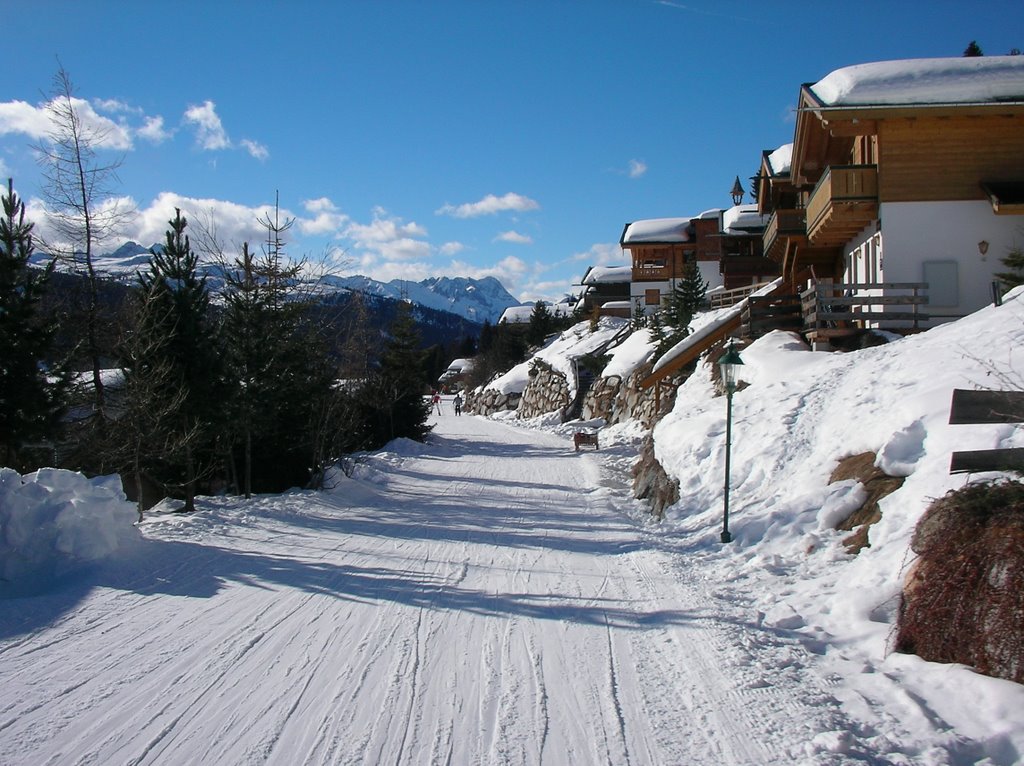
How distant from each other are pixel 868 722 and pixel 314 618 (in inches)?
196

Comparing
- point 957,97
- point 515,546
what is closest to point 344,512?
point 515,546

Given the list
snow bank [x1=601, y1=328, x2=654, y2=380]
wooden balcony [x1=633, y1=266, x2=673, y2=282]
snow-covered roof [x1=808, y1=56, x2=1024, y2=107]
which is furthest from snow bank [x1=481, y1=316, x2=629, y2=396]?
snow-covered roof [x1=808, y1=56, x2=1024, y2=107]

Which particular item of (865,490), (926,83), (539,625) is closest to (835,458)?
(865,490)

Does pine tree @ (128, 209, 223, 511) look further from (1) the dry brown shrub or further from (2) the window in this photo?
(2) the window

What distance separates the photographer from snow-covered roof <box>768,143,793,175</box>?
28.7 metres

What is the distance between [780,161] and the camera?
29438 millimetres

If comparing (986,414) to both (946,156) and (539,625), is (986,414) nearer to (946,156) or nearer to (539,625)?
(539,625)

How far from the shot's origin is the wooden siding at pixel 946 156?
61.6 feet

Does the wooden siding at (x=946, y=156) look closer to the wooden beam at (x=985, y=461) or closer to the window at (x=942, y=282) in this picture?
the window at (x=942, y=282)

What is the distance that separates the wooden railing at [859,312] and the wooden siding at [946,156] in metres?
2.68

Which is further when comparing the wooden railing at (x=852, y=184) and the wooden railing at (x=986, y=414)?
the wooden railing at (x=852, y=184)

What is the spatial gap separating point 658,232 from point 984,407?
181 feet

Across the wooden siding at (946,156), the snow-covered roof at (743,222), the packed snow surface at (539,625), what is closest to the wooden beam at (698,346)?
the wooden siding at (946,156)

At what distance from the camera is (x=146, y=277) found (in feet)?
47.9
